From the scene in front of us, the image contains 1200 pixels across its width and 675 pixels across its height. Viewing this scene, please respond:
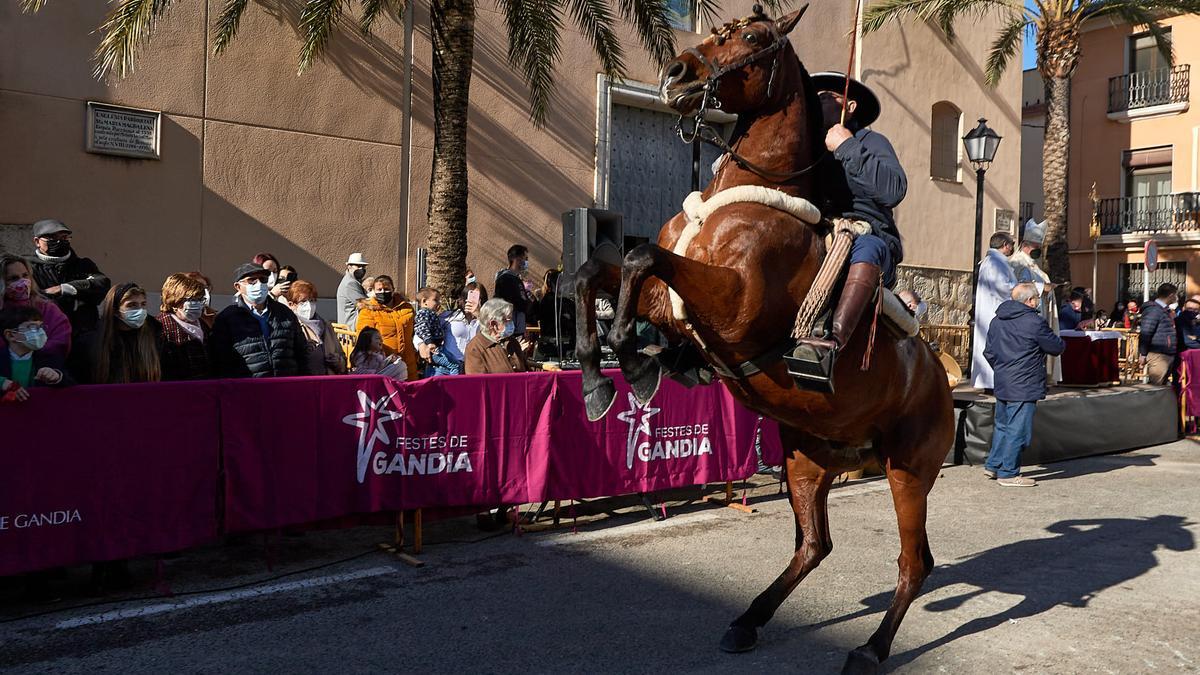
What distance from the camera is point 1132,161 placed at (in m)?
33.3

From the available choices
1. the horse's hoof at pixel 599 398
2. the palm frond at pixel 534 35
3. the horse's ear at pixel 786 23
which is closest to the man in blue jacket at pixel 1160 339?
the palm frond at pixel 534 35

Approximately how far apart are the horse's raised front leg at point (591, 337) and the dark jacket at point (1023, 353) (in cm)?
742

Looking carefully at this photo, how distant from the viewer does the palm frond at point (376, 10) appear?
541 inches

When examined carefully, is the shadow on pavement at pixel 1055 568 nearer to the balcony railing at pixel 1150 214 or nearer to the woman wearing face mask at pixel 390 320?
the woman wearing face mask at pixel 390 320

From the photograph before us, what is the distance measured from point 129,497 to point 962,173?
71.8 ft

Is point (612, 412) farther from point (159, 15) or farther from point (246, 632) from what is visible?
point (159, 15)

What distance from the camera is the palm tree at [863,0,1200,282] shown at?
22656mm

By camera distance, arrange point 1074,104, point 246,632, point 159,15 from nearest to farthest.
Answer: point 246,632
point 159,15
point 1074,104

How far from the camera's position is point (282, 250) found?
14.1 meters

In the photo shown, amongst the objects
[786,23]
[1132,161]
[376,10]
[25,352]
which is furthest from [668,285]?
[1132,161]

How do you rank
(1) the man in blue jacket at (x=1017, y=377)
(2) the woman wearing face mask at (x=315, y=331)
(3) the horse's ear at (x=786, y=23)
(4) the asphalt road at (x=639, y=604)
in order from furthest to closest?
(1) the man in blue jacket at (x=1017, y=377) → (2) the woman wearing face mask at (x=315, y=331) → (4) the asphalt road at (x=639, y=604) → (3) the horse's ear at (x=786, y=23)

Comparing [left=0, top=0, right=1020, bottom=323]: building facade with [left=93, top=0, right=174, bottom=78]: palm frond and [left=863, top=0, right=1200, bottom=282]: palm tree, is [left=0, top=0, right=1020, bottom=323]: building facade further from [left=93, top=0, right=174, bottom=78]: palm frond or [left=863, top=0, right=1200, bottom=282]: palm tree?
[left=863, top=0, right=1200, bottom=282]: palm tree

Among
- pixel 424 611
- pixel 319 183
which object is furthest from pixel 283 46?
pixel 424 611

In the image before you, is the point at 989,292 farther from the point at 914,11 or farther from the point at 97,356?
the point at 97,356
